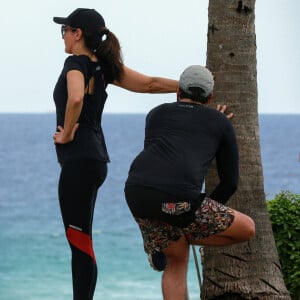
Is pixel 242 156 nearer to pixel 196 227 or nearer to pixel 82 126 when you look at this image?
pixel 82 126

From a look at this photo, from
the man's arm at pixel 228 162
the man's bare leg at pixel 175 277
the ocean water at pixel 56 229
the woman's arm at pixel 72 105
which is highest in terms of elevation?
the ocean water at pixel 56 229

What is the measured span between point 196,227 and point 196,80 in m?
0.98

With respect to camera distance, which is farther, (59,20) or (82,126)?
(59,20)

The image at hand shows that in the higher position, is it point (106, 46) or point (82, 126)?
point (106, 46)

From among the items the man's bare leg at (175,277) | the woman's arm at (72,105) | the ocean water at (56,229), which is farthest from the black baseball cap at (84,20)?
the ocean water at (56,229)

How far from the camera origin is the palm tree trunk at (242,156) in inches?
348

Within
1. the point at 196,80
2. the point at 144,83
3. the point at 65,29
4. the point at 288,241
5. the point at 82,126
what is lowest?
the point at 288,241

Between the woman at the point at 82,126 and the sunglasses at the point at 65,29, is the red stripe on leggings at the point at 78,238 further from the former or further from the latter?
the sunglasses at the point at 65,29

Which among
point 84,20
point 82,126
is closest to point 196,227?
point 82,126

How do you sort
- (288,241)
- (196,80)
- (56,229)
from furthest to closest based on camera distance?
(56,229)
(288,241)
(196,80)

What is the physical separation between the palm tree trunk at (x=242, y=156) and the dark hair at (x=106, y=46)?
123 cm

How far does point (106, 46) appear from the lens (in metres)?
7.86

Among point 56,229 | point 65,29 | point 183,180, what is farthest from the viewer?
point 56,229

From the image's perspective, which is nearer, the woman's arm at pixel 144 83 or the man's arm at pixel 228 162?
the man's arm at pixel 228 162
